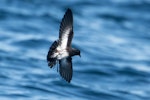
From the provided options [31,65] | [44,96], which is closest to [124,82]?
[31,65]

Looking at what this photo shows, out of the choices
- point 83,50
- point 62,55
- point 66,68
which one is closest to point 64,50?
point 62,55

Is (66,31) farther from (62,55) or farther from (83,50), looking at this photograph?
(83,50)

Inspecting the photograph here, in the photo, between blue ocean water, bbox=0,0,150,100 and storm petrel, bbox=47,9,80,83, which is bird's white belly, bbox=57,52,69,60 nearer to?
storm petrel, bbox=47,9,80,83

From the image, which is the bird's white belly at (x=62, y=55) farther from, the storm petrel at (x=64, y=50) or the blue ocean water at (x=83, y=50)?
the blue ocean water at (x=83, y=50)

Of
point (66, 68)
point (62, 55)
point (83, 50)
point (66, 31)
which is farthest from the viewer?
point (83, 50)

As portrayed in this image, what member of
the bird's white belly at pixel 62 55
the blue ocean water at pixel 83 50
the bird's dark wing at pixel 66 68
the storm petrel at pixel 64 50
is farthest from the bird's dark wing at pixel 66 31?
the blue ocean water at pixel 83 50

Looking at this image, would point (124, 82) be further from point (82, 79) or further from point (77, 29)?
point (77, 29)
